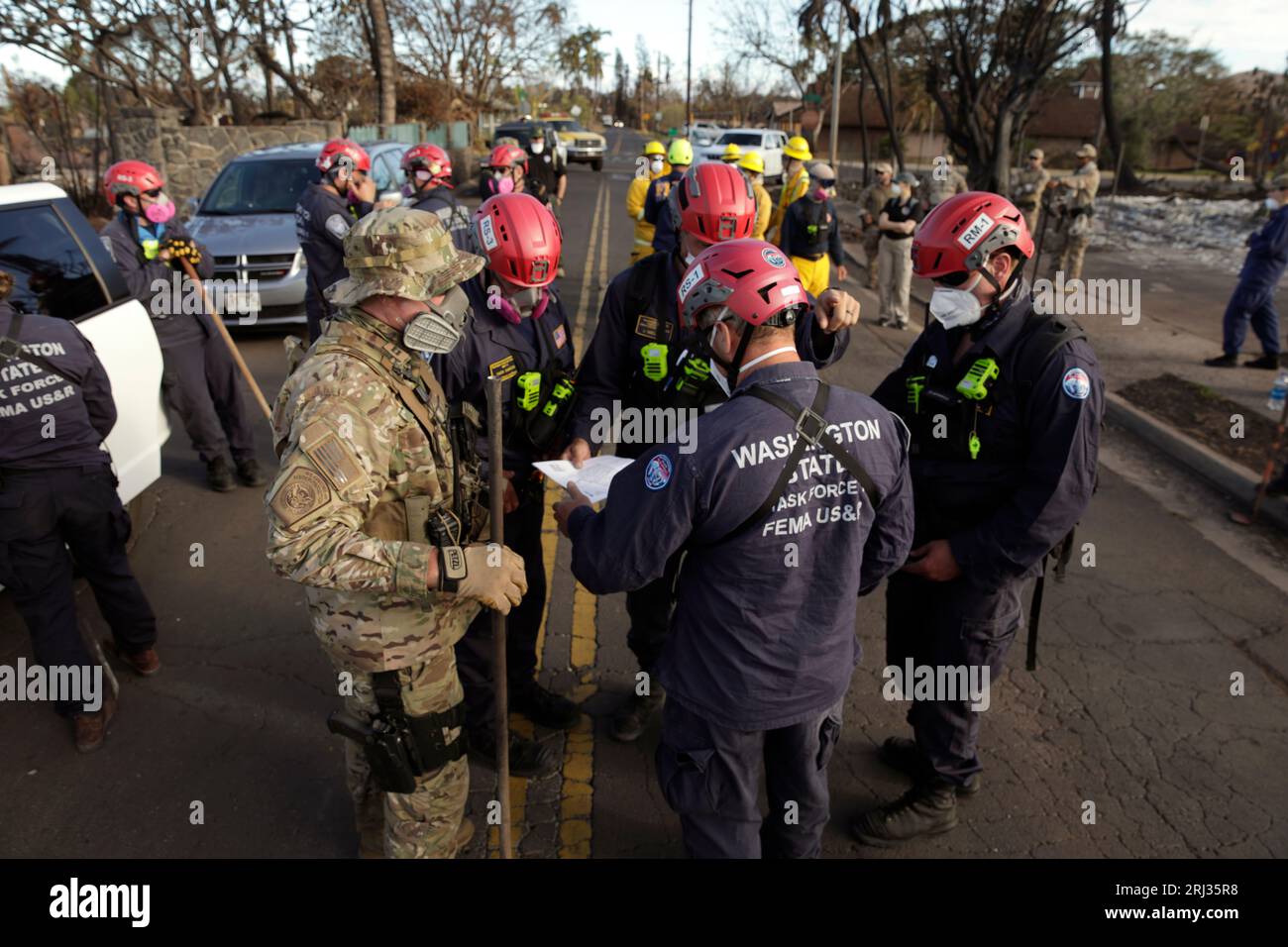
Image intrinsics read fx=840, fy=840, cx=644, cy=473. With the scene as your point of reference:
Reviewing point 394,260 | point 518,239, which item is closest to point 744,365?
point 394,260

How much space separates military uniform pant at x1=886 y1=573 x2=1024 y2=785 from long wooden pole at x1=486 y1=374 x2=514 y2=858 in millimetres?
1643

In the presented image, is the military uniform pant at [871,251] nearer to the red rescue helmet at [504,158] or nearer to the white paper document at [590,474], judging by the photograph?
the red rescue helmet at [504,158]

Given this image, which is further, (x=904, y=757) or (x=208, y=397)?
(x=208, y=397)

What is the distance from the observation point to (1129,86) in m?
38.2

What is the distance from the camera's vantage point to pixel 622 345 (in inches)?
142

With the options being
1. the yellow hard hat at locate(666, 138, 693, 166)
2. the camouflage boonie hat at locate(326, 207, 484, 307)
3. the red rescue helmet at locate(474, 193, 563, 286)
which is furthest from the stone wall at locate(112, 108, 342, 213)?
the camouflage boonie hat at locate(326, 207, 484, 307)

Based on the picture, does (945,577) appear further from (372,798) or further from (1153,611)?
(1153,611)

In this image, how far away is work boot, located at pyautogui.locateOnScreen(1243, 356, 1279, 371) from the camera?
355 inches

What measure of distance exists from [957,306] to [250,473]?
17.6 ft

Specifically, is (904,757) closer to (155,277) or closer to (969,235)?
(969,235)

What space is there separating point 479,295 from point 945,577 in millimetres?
2032

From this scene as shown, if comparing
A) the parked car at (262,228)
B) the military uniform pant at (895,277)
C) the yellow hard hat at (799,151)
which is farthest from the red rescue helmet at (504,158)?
the military uniform pant at (895,277)
